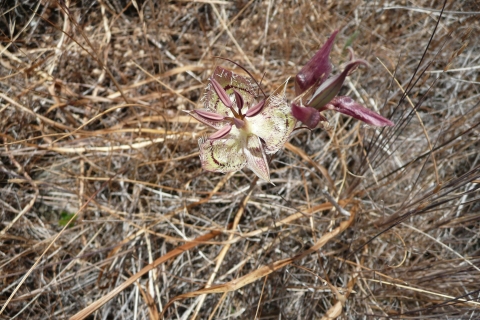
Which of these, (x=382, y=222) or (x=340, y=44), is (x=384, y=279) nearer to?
(x=382, y=222)

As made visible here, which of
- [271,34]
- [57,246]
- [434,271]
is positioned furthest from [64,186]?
[434,271]

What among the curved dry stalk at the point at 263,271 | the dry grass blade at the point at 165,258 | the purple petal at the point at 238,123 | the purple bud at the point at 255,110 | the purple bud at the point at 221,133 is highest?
the purple bud at the point at 255,110

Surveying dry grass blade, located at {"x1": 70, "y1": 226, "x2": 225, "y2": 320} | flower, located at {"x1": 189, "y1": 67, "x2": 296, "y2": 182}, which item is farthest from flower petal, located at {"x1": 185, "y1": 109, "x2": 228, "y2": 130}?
dry grass blade, located at {"x1": 70, "y1": 226, "x2": 225, "y2": 320}

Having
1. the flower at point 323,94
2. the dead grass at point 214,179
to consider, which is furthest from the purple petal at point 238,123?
the dead grass at point 214,179

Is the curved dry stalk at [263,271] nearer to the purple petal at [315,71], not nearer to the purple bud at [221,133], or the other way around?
the purple bud at [221,133]

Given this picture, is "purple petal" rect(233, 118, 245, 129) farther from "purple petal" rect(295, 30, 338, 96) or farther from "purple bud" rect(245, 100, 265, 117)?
"purple petal" rect(295, 30, 338, 96)

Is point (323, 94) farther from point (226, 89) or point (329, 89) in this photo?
point (226, 89)
